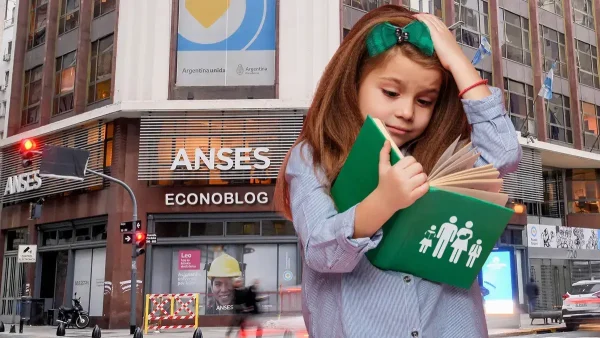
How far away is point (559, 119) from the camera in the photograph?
33094 millimetres

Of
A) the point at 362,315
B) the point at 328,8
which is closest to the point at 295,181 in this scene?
the point at 362,315

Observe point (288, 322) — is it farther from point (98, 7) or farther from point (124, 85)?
point (98, 7)

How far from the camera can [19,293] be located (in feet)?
93.8

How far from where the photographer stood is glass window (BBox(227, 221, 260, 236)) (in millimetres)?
24109

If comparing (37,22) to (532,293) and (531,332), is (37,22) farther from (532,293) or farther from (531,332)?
(532,293)

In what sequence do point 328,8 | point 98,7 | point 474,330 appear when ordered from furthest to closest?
point 98,7 < point 328,8 < point 474,330

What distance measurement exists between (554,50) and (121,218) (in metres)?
24.3

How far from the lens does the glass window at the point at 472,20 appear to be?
30562 mm

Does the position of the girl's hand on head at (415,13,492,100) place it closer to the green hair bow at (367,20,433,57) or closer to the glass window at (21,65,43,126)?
the green hair bow at (367,20,433,57)

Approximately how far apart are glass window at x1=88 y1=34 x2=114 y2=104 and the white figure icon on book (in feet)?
86.5

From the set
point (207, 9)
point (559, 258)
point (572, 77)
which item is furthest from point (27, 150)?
point (572, 77)

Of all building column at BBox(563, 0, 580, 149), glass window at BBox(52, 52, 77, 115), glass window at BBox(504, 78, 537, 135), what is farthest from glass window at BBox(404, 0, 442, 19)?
glass window at BBox(52, 52, 77, 115)

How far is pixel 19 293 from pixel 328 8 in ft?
61.4

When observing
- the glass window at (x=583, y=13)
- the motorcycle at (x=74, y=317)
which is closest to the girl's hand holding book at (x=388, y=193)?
the motorcycle at (x=74, y=317)
